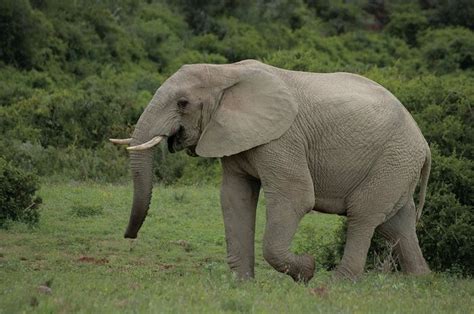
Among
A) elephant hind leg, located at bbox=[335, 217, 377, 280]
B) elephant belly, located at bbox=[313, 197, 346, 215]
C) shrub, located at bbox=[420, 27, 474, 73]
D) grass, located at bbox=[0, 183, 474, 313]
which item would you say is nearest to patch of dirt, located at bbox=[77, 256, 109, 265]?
grass, located at bbox=[0, 183, 474, 313]

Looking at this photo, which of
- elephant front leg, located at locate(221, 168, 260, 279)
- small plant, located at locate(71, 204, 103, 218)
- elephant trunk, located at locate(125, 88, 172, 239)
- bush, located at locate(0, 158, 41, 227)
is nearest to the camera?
elephant trunk, located at locate(125, 88, 172, 239)

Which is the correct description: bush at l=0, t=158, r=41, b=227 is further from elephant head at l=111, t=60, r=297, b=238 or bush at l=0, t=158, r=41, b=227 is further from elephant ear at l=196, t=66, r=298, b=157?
elephant ear at l=196, t=66, r=298, b=157

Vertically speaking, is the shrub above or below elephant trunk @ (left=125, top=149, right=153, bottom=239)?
below

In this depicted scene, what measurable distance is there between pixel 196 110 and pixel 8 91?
17623mm

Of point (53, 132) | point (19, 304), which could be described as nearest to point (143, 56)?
point (53, 132)

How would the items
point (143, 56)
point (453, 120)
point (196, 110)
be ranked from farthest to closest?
1. point (143, 56)
2. point (453, 120)
3. point (196, 110)

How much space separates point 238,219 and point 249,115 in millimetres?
952

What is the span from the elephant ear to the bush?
16.5ft

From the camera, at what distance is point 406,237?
1088cm

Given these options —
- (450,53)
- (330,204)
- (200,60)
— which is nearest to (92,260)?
(330,204)

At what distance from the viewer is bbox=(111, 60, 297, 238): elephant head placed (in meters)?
9.70

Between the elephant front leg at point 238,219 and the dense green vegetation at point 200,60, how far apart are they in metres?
2.82

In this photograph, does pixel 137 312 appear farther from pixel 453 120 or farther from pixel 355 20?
pixel 355 20

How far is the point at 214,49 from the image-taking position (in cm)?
3497
